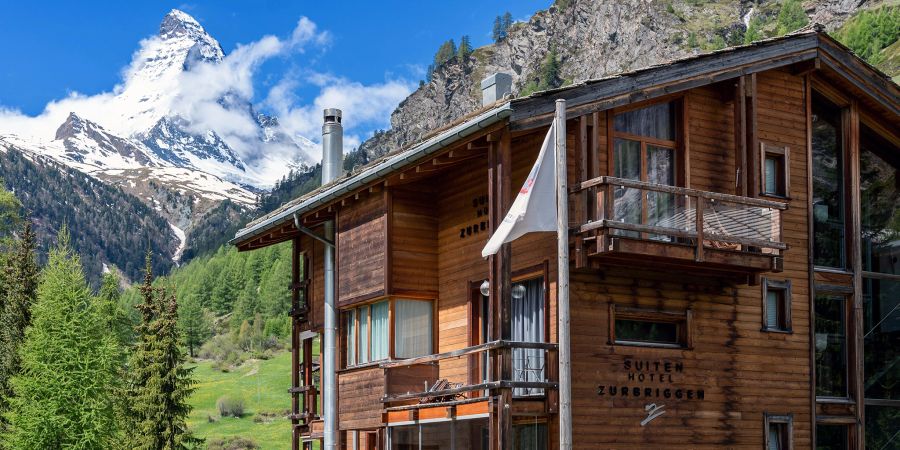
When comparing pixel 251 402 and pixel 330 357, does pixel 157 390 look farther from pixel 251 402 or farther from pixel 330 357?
pixel 251 402

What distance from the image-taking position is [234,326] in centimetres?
19550

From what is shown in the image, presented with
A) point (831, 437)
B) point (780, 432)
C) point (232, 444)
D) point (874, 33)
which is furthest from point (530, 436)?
point (874, 33)

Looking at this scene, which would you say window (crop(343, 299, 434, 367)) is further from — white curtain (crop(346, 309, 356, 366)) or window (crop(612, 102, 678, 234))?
window (crop(612, 102, 678, 234))

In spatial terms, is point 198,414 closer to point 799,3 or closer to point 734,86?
point 734,86

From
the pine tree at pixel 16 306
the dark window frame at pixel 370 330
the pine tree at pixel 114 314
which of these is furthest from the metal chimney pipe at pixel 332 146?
the pine tree at pixel 114 314

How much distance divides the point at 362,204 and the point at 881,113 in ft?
38.4

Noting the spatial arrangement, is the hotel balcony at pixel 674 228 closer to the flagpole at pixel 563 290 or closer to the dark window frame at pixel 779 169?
the dark window frame at pixel 779 169

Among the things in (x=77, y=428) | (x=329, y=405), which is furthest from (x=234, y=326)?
(x=329, y=405)

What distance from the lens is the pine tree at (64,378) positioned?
42625mm

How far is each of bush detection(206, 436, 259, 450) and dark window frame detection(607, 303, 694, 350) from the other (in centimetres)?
7454

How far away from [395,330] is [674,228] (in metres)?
7.09

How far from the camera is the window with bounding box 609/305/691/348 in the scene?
2302cm

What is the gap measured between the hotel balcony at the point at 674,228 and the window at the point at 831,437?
4.12m

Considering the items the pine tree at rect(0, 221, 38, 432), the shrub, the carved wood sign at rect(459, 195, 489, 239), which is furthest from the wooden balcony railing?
the shrub
